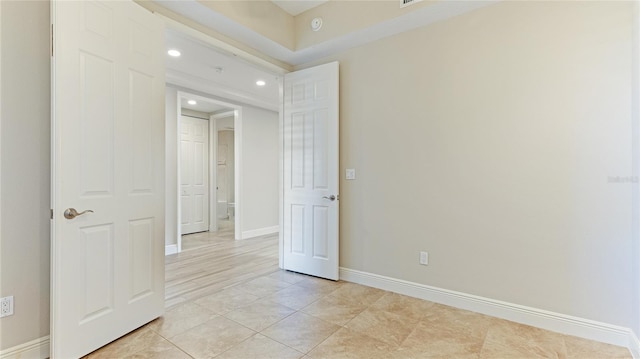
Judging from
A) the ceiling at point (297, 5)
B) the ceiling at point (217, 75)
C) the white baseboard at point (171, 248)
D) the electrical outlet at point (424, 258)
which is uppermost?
the ceiling at point (297, 5)

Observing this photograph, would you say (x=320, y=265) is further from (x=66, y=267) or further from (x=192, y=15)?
(x=192, y=15)

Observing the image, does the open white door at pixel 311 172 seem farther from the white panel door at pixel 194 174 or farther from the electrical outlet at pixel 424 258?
the white panel door at pixel 194 174

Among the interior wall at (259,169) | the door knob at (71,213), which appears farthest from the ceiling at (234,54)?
the door knob at (71,213)

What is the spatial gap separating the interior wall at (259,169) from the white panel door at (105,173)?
10.6ft

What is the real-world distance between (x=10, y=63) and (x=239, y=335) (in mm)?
2152

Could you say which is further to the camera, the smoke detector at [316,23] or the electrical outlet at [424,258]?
the smoke detector at [316,23]

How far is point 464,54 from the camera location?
8.30 ft

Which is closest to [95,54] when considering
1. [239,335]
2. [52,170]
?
[52,170]

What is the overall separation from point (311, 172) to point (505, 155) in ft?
6.08

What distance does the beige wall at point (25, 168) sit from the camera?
1.68 metres

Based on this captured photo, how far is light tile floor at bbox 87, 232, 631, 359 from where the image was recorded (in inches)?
74.5

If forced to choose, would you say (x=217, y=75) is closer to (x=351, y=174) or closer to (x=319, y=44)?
(x=319, y=44)

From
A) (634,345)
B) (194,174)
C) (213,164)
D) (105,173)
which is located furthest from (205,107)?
(634,345)

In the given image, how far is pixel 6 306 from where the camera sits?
1.68m
